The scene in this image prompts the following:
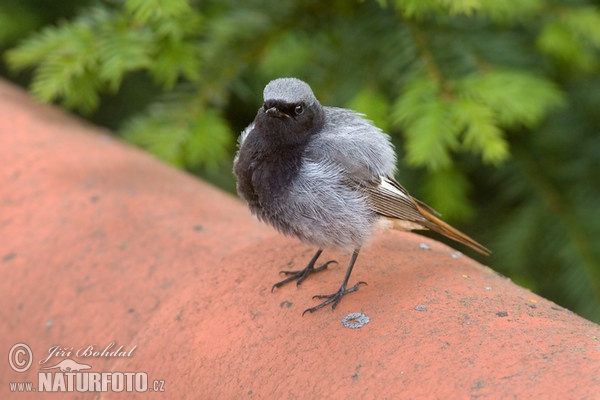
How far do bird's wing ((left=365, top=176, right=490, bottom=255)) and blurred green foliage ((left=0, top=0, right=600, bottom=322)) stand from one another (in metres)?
0.24

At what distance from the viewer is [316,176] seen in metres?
2.10

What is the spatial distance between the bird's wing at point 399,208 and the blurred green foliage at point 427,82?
0.24 metres

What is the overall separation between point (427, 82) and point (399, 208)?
23.3 inches

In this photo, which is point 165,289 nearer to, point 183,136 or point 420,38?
point 183,136

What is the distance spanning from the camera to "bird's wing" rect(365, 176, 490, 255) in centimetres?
217

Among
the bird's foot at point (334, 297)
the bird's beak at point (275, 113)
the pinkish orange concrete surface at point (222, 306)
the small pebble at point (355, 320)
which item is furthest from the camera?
the bird's beak at point (275, 113)

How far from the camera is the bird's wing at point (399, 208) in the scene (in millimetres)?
2166

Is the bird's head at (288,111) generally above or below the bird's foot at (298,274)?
above

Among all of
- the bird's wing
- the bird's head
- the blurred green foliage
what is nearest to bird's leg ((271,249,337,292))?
the bird's wing

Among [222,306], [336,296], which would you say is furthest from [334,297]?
[222,306]

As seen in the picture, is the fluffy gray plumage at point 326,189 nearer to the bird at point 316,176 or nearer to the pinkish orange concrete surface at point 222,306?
the bird at point 316,176

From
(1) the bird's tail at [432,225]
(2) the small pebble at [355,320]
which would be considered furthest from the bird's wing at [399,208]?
(2) the small pebble at [355,320]

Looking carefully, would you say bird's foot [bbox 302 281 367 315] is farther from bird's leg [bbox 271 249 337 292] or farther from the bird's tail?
the bird's tail

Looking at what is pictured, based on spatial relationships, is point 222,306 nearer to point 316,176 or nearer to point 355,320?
point 355,320
